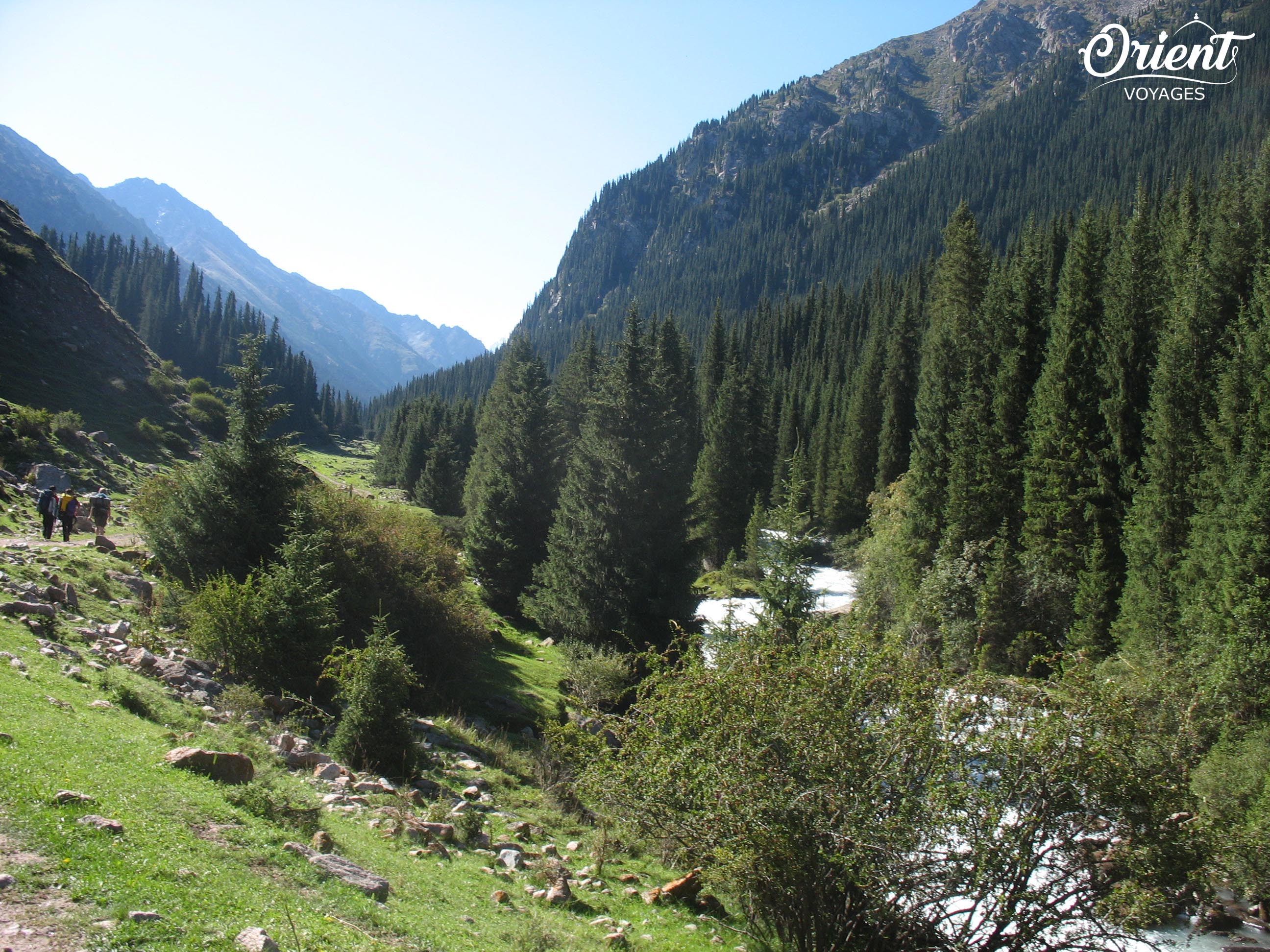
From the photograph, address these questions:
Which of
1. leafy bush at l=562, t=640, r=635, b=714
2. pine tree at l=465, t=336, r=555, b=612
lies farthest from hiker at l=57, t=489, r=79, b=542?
pine tree at l=465, t=336, r=555, b=612

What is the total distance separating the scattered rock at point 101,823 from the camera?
21.1ft

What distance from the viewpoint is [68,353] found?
45.8m

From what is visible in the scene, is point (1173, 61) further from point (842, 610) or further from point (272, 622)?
point (272, 622)

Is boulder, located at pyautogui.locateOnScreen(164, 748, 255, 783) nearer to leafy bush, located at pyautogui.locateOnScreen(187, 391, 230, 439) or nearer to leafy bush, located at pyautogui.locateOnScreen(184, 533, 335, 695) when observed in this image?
leafy bush, located at pyautogui.locateOnScreen(184, 533, 335, 695)

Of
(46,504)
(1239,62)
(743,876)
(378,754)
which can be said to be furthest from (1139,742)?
(1239,62)

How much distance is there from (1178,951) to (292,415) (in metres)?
141

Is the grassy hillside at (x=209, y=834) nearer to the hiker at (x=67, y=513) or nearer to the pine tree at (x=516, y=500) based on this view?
the hiker at (x=67, y=513)

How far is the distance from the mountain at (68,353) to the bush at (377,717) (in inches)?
1381

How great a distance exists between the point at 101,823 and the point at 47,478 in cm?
2627

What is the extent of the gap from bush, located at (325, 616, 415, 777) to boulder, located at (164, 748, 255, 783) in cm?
423

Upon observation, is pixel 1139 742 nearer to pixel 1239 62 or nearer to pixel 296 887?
pixel 296 887

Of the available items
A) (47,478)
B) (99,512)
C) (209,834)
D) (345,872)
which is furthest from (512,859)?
(47,478)

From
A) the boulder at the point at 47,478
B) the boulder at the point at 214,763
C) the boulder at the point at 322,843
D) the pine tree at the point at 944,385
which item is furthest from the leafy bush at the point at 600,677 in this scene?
the boulder at the point at 47,478

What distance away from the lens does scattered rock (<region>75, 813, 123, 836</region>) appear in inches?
253
